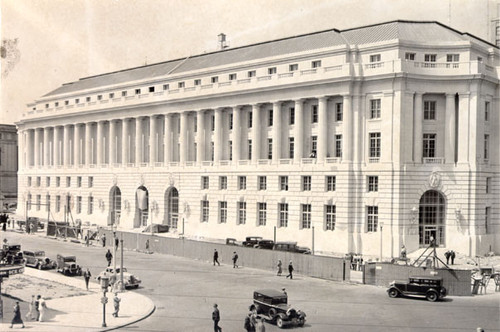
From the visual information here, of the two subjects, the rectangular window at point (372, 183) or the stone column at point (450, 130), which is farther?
the rectangular window at point (372, 183)

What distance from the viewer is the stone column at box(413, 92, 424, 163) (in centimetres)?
6088

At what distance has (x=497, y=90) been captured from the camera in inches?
2504

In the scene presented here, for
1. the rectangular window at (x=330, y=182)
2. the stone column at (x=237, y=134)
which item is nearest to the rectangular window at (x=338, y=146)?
the rectangular window at (x=330, y=182)

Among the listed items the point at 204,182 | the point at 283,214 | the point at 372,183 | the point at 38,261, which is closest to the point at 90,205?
the point at 204,182

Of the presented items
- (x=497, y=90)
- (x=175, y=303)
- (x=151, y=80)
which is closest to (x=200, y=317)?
(x=175, y=303)

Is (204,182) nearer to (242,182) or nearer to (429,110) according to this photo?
(242,182)

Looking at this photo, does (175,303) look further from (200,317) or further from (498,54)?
(498,54)

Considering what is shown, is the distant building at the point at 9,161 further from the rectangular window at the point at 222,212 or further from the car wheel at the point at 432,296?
the car wheel at the point at 432,296

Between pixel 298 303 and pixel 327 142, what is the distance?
30.8 metres

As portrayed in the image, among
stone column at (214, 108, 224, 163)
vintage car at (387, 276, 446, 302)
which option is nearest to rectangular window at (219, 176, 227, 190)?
stone column at (214, 108, 224, 163)

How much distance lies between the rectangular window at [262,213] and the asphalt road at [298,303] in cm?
1687

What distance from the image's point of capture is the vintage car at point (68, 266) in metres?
48.8

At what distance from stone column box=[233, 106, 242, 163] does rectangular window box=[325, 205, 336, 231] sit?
48.4 feet

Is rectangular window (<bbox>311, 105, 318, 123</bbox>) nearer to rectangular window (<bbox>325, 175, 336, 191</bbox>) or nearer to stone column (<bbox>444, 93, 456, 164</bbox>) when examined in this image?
rectangular window (<bbox>325, 175, 336, 191</bbox>)
